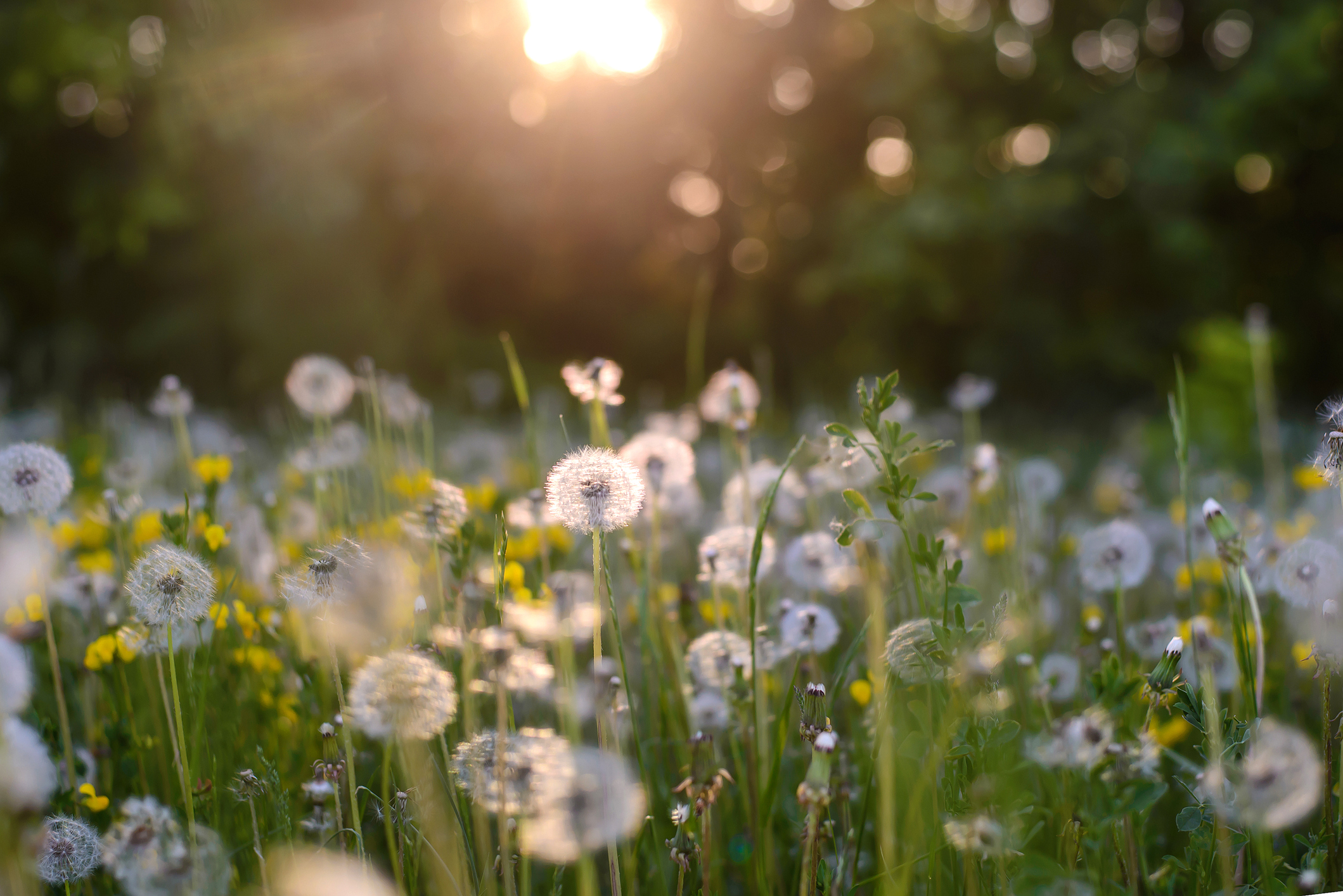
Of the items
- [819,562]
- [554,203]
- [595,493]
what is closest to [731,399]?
[819,562]

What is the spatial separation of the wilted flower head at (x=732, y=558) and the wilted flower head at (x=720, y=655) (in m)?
0.09

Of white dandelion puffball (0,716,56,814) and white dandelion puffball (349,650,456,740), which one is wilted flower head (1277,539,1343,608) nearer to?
white dandelion puffball (349,650,456,740)

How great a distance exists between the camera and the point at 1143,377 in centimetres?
1005

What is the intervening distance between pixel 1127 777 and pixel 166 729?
4.92 ft

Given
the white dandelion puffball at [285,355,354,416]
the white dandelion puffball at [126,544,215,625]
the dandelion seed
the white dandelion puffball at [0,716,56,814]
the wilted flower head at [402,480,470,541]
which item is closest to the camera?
the white dandelion puffball at [0,716,56,814]

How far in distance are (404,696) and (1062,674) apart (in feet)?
4.53

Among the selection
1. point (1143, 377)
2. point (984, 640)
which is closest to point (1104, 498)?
point (984, 640)

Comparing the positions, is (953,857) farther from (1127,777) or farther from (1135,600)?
(1135,600)

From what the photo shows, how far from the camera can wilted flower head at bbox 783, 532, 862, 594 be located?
5.07 feet

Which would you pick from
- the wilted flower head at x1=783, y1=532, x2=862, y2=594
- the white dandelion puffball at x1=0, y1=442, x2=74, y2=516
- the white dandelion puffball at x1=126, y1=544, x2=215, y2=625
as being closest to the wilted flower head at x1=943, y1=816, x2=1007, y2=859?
the wilted flower head at x1=783, y1=532, x2=862, y2=594

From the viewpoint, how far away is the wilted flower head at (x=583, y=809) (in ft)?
2.36

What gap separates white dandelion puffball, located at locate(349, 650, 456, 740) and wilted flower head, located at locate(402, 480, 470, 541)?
0.33 m

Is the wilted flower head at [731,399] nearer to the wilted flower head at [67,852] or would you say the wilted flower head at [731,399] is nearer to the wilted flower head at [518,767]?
the wilted flower head at [518,767]

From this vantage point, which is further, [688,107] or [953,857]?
[688,107]
